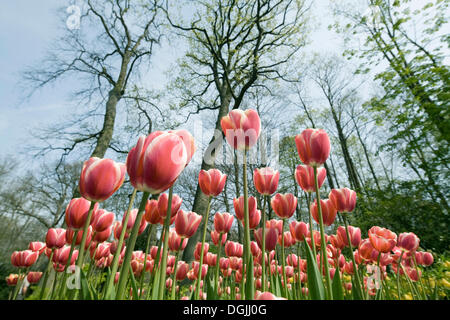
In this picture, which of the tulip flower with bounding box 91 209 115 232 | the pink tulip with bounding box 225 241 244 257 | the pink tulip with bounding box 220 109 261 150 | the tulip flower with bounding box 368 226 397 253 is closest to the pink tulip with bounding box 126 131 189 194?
the pink tulip with bounding box 220 109 261 150

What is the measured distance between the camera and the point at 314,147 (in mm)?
879

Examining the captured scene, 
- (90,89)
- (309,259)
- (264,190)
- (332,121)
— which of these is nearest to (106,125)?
(90,89)

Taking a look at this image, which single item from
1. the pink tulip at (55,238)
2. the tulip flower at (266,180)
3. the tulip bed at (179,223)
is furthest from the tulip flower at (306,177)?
the pink tulip at (55,238)

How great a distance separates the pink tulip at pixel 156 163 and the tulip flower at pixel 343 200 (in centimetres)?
90

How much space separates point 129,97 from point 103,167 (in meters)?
10.2

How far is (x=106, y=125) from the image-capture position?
6887 millimetres

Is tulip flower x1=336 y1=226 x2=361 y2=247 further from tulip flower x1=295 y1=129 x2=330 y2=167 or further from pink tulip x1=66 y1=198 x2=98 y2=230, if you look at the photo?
pink tulip x1=66 y1=198 x2=98 y2=230

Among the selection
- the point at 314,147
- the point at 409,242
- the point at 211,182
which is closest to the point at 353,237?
the point at 409,242

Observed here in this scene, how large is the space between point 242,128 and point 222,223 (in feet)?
2.20

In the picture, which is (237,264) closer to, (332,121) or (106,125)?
(106,125)

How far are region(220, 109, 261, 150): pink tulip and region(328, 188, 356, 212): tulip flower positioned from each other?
58 centimetres

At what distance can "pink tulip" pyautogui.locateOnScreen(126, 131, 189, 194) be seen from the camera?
0.55 meters

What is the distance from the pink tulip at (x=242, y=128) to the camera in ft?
2.93

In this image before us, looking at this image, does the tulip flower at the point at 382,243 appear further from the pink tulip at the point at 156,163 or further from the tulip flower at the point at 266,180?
the pink tulip at the point at 156,163
